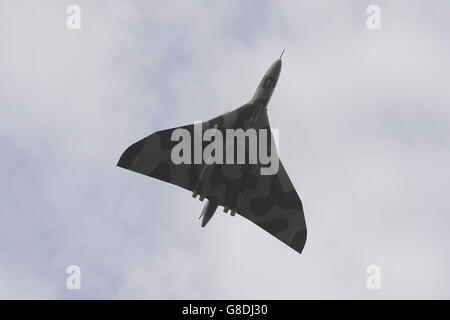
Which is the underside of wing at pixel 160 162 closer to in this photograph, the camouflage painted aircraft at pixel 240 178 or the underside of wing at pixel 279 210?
the camouflage painted aircraft at pixel 240 178

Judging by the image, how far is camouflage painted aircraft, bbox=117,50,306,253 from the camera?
46.7 metres

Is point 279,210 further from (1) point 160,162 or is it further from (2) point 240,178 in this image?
(1) point 160,162

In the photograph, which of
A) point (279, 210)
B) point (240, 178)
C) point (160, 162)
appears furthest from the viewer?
point (279, 210)

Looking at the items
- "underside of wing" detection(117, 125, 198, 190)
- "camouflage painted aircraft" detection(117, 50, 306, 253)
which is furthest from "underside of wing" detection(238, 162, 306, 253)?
"underside of wing" detection(117, 125, 198, 190)

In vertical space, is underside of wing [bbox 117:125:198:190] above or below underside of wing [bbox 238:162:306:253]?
above

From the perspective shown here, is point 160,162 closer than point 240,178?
No

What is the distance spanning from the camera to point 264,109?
46.8 meters

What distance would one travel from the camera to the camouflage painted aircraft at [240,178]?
46.7 m

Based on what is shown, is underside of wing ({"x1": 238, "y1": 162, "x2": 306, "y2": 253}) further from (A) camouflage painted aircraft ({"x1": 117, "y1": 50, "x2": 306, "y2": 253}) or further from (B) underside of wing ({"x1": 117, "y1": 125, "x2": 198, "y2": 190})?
(B) underside of wing ({"x1": 117, "y1": 125, "x2": 198, "y2": 190})

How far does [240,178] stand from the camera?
48719 mm

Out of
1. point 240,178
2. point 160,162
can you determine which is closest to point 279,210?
point 240,178

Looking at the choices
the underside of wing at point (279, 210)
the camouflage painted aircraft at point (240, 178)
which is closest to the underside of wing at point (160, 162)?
the camouflage painted aircraft at point (240, 178)

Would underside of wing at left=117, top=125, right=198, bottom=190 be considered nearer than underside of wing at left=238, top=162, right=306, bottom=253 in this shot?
Yes
